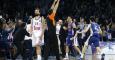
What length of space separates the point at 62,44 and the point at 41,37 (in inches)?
140

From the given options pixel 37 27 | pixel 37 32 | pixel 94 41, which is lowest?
pixel 94 41

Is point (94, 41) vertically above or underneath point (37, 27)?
underneath

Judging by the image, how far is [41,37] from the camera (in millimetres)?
14961

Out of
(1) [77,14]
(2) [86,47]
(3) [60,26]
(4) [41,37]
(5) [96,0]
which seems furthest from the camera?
(5) [96,0]

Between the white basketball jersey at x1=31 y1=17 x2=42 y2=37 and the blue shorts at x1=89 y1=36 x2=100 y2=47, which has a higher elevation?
the white basketball jersey at x1=31 y1=17 x2=42 y2=37

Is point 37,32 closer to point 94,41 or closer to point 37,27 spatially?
point 37,27

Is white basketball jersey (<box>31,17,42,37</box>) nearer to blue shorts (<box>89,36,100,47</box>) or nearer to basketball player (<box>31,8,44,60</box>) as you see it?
basketball player (<box>31,8,44,60</box>)

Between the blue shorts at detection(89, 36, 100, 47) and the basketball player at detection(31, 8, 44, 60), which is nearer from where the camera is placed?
the basketball player at detection(31, 8, 44, 60)

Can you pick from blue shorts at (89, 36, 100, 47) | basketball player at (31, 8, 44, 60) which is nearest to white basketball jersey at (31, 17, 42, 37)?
basketball player at (31, 8, 44, 60)

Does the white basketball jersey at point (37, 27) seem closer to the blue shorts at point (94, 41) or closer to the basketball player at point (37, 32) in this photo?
the basketball player at point (37, 32)

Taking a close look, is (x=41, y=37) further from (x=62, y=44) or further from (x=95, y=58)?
(x=62, y=44)

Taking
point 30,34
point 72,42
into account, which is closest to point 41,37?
point 30,34

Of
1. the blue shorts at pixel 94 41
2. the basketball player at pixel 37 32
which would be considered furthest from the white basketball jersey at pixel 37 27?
the blue shorts at pixel 94 41

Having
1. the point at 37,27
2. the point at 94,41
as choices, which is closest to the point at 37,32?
the point at 37,27
